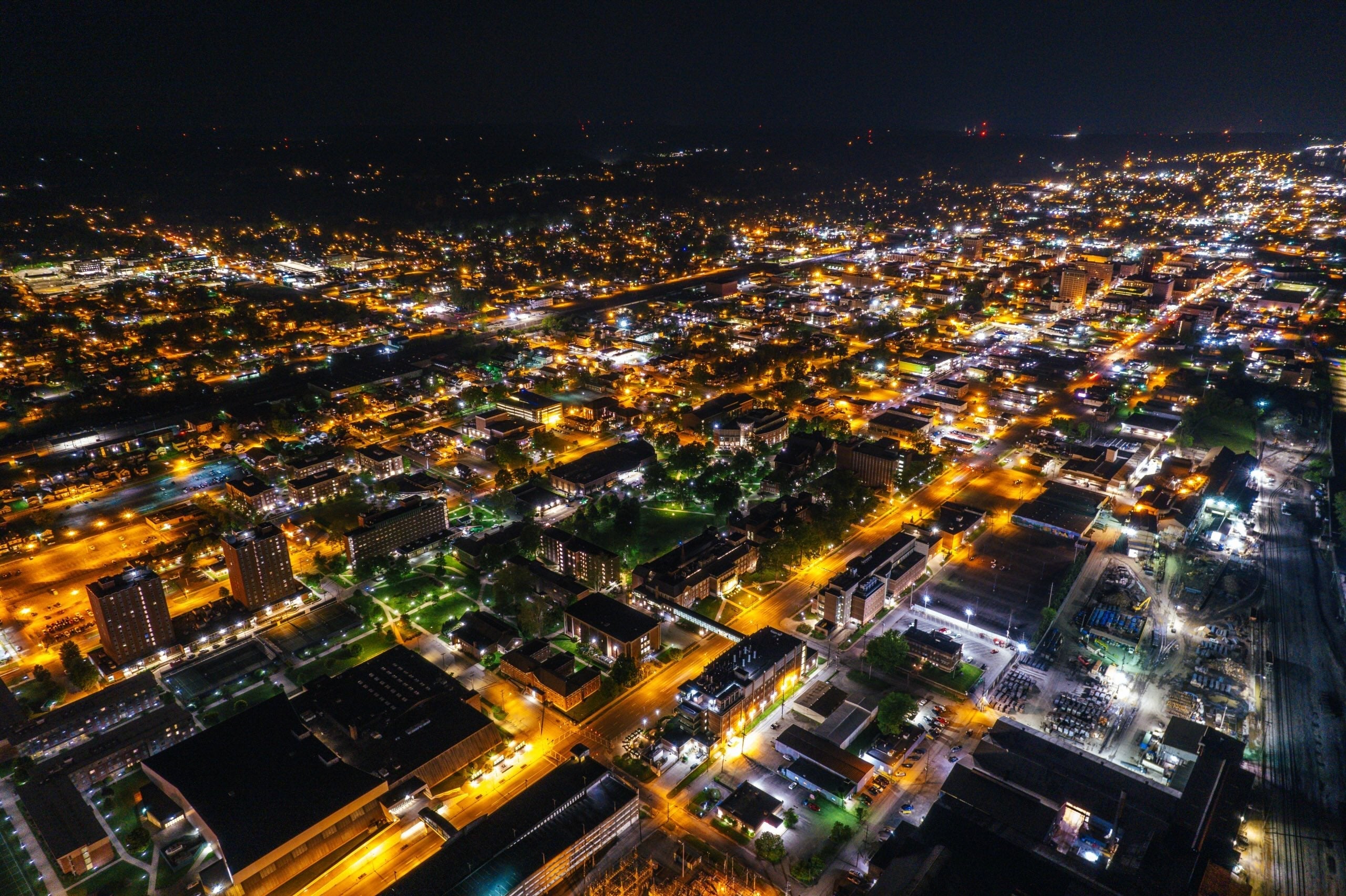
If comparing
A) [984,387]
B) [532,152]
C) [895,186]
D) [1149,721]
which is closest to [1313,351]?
[984,387]

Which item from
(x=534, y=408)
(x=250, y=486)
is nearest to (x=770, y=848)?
(x=250, y=486)

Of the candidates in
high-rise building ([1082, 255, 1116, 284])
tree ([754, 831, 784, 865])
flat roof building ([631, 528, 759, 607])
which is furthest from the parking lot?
high-rise building ([1082, 255, 1116, 284])

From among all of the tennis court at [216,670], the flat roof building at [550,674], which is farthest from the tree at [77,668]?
the flat roof building at [550,674]

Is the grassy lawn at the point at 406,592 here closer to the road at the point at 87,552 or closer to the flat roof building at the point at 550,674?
the flat roof building at the point at 550,674

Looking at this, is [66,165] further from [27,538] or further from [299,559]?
[299,559]

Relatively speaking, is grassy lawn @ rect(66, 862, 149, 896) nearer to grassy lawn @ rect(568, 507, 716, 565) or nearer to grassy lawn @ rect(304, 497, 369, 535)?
grassy lawn @ rect(304, 497, 369, 535)
